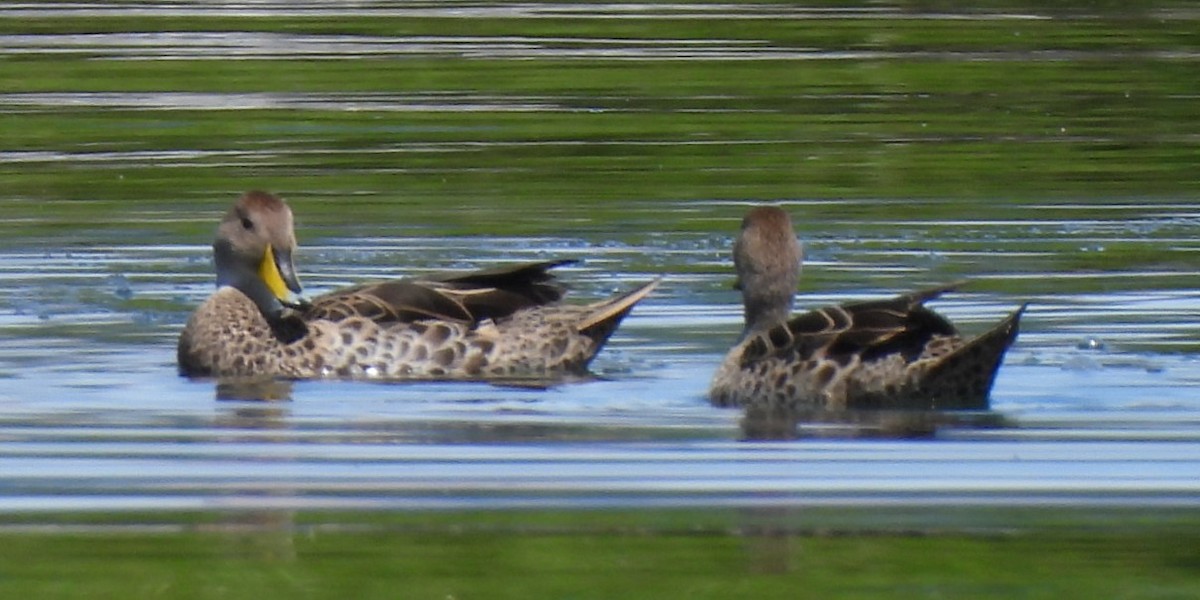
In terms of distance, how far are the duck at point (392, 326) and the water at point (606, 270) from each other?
0.19m

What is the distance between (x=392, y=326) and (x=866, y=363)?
2088 mm

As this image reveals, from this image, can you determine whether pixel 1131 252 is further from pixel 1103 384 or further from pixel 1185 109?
pixel 1185 109

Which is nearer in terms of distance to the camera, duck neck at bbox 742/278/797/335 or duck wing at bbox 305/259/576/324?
duck neck at bbox 742/278/797/335

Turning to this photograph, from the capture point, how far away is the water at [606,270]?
26.7ft

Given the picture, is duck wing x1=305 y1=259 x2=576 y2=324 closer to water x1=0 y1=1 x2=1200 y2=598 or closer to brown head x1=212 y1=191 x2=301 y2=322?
brown head x1=212 y1=191 x2=301 y2=322

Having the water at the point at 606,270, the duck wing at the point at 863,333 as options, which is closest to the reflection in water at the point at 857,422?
the water at the point at 606,270

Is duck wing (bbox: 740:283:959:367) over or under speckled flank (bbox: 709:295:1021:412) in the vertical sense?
over

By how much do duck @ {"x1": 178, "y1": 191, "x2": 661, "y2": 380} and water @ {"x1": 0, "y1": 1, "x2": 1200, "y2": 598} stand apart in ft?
0.63

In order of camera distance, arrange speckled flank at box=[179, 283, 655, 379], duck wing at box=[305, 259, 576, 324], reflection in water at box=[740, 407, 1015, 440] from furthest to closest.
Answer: duck wing at box=[305, 259, 576, 324] → speckled flank at box=[179, 283, 655, 379] → reflection in water at box=[740, 407, 1015, 440]

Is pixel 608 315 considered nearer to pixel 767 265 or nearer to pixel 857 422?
pixel 767 265

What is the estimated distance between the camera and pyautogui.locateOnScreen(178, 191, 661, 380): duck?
11.9m

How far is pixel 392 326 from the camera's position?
39.3 ft

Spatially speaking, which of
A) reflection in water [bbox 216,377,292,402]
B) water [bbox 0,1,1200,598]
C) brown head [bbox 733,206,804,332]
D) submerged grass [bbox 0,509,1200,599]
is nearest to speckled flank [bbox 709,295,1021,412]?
water [bbox 0,1,1200,598]

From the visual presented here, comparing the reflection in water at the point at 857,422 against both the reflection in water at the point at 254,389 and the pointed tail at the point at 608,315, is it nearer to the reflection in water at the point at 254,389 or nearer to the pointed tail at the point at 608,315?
the pointed tail at the point at 608,315
